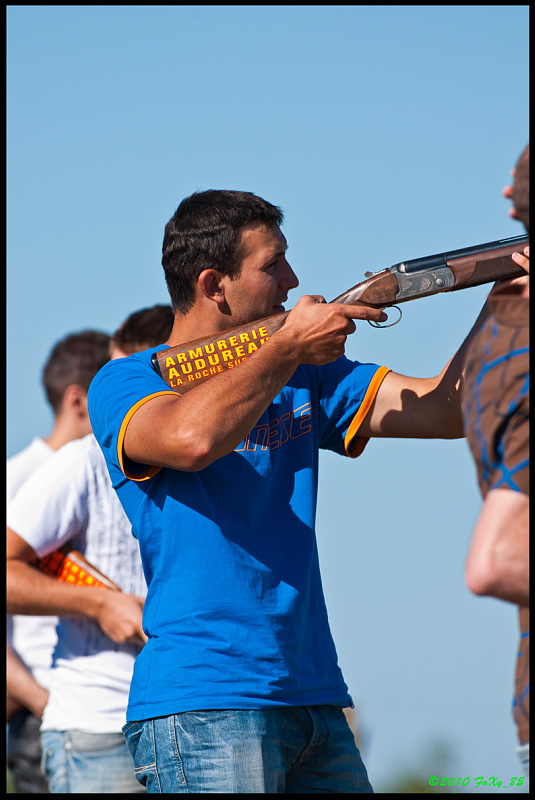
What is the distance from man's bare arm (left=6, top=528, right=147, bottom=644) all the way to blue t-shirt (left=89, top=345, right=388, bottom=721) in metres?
1.28

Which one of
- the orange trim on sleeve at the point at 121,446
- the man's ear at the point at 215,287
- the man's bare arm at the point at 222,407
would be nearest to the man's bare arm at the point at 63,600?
the orange trim on sleeve at the point at 121,446

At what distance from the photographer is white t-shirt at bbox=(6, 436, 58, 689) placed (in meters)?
5.95

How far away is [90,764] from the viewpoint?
5.10m

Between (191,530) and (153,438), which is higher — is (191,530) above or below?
below

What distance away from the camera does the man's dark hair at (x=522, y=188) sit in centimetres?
278

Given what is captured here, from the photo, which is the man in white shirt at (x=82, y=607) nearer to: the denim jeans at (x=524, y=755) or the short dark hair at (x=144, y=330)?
the short dark hair at (x=144, y=330)

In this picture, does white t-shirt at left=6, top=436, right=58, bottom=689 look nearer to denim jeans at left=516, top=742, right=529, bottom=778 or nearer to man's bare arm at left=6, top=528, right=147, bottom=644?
man's bare arm at left=6, top=528, right=147, bottom=644

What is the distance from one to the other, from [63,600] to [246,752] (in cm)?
198

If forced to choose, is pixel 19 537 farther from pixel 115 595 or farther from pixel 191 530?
pixel 191 530

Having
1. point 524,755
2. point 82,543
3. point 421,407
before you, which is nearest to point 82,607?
point 82,543

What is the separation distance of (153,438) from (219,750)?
110 centimetres

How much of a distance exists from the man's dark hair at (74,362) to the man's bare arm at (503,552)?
13.7ft

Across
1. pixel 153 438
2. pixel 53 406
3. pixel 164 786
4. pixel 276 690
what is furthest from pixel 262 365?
pixel 53 406

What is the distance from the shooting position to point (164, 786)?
146 inches
